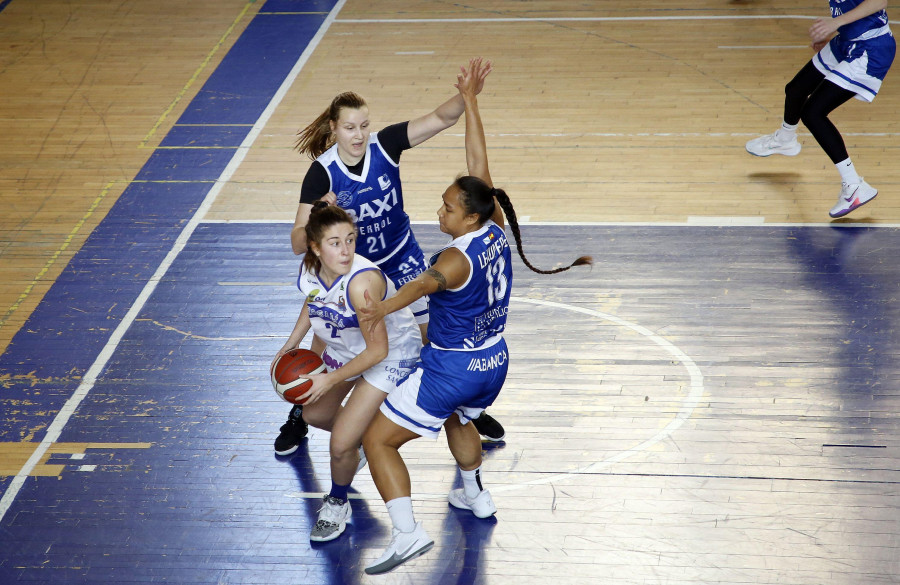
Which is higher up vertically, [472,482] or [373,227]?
[373,227]

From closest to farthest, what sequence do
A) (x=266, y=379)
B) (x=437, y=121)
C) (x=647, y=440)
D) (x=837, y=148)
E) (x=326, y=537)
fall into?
(x=326, y=537) < (x=437, y=121) < (x=647, y=440) < (x=266, y=379) < (x=837, y=148)

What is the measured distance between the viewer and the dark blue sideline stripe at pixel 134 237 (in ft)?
20.5

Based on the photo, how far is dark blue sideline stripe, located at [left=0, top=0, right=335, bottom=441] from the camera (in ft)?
20.5

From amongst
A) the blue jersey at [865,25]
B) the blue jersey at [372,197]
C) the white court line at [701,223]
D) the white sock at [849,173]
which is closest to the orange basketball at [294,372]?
the blue jersey at [372,197]

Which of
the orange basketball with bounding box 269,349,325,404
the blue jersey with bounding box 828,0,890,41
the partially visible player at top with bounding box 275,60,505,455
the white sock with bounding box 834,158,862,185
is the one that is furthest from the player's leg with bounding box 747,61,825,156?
the orange basketball with bounding box 269,349,325,404

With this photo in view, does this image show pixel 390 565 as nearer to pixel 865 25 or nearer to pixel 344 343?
pixel 344 343

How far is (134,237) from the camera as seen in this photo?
7973 millimetres

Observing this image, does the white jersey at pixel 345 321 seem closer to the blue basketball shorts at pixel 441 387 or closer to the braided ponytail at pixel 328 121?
the blue basketball shorts at pixel 441 387

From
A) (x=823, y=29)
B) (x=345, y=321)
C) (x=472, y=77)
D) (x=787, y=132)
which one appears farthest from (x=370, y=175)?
(x=787, y=132)

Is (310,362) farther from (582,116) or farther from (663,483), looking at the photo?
(582,116)

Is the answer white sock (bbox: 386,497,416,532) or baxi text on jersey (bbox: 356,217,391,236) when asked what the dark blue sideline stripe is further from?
white sock (bbox: 386,497,416,532)

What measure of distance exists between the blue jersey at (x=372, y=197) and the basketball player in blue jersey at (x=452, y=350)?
86cm

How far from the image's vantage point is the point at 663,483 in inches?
197

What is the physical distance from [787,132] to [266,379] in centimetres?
493
